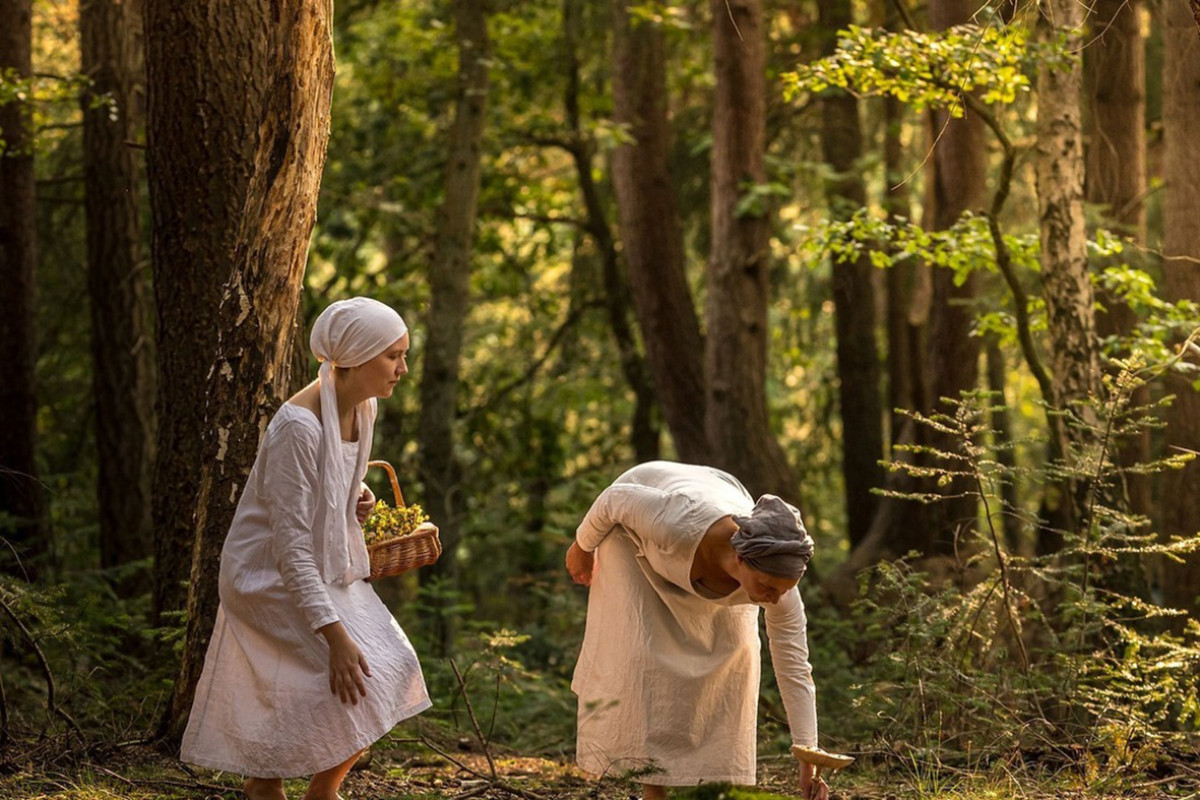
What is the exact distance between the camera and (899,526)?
13.9 meters

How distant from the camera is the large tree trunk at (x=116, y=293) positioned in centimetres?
1184

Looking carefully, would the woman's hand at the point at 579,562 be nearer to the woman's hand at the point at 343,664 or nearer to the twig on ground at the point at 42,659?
the woman's hand at the point at 343,664

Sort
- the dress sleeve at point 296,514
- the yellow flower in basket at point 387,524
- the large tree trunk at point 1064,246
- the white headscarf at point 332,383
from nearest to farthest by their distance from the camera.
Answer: the dress sleeve at point 296,514 < the white headscarf at point 332,383 < the yellow flower in basket at point 387,524 < the large tree trunk at point 1064,246

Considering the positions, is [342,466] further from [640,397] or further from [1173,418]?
[640,397]

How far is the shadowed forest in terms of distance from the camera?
6359 mm

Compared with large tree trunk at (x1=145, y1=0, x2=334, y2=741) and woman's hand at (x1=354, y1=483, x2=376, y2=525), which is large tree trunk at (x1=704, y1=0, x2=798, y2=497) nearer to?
large tree trunk at (x1=145, y1=0, x2=334, y2=741)

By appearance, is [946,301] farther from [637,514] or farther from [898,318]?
[637,514]

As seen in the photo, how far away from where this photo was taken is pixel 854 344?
601 inches

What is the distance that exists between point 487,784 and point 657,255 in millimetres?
8911

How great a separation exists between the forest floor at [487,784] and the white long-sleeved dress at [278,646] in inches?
44.1

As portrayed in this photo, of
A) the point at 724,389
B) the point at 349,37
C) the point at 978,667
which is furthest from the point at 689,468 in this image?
the point at 349,37

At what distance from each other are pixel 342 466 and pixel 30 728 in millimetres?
3193

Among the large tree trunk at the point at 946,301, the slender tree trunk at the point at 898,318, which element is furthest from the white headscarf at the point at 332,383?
the slender tree trunk at the point at 898,318

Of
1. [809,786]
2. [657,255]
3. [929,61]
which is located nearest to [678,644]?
[809,786]
